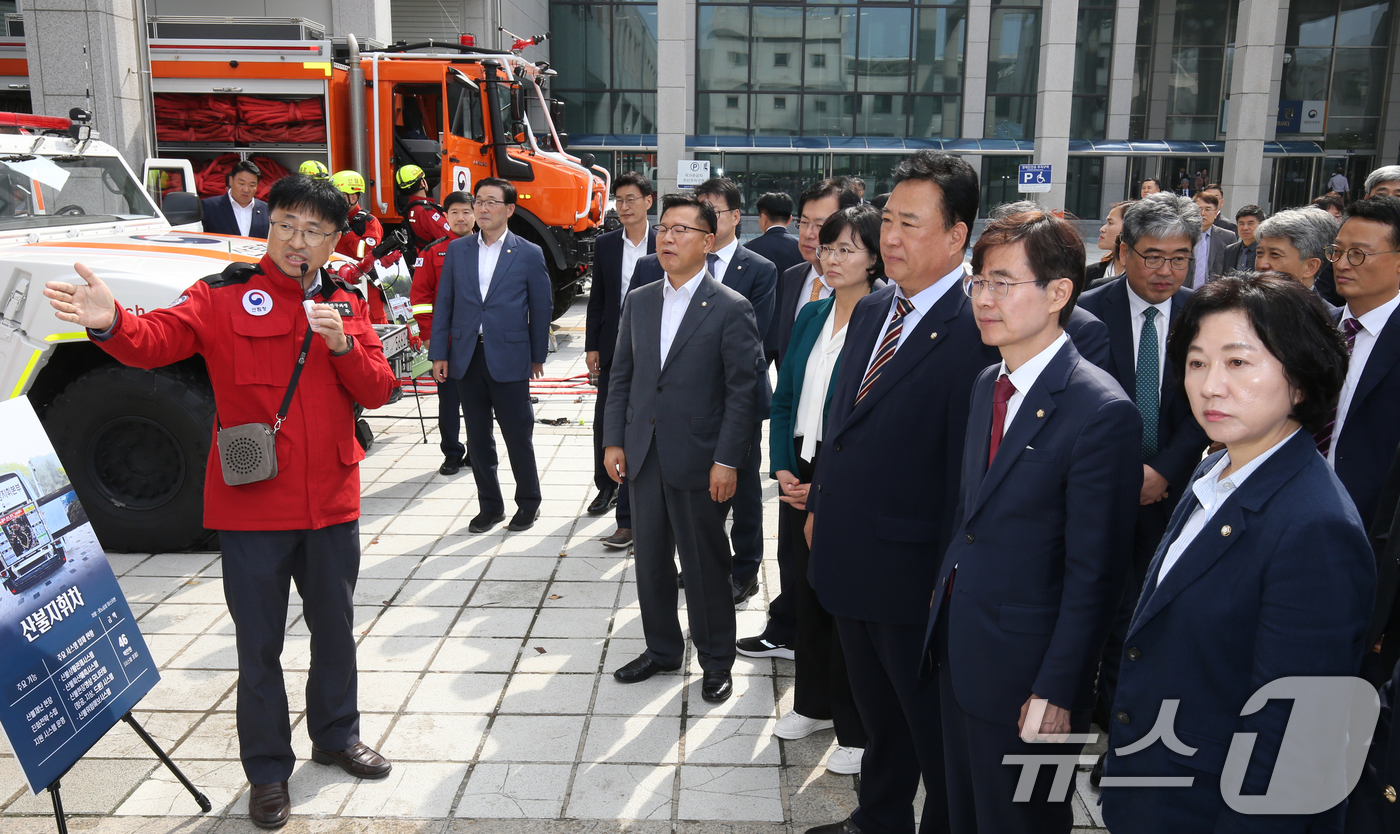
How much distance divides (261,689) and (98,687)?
465mm

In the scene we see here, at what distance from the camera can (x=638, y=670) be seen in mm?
4098

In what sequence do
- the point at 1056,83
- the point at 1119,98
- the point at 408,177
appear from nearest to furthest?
the point at 408,177 < the point at 1056,83 < the point at 1119,98

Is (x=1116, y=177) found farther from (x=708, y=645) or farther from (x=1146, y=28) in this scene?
(x=708, y=645)

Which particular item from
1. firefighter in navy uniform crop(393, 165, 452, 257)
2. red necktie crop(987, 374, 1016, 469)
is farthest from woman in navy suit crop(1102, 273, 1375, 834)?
firefighter in navy uniform crop(393, 165, 452, 257)

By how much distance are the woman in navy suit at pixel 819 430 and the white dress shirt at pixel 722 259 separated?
200cm

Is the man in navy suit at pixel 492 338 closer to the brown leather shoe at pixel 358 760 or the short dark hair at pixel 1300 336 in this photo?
the brown leather shoe at pixel 358 760

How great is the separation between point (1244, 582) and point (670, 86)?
1924 cm

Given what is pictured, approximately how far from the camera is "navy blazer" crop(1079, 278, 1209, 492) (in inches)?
124

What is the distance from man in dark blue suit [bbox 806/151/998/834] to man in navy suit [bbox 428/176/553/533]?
11.4 feet

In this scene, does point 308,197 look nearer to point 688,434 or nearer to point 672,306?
point 672,306

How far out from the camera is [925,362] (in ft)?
8.79

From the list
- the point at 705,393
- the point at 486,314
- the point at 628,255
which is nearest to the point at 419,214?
the point at 628,255

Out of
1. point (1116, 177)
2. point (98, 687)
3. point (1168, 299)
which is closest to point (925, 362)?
point (1168, 299)

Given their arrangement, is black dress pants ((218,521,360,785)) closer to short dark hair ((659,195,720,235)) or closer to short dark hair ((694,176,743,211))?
short dark hair ((659,195,720,235))
